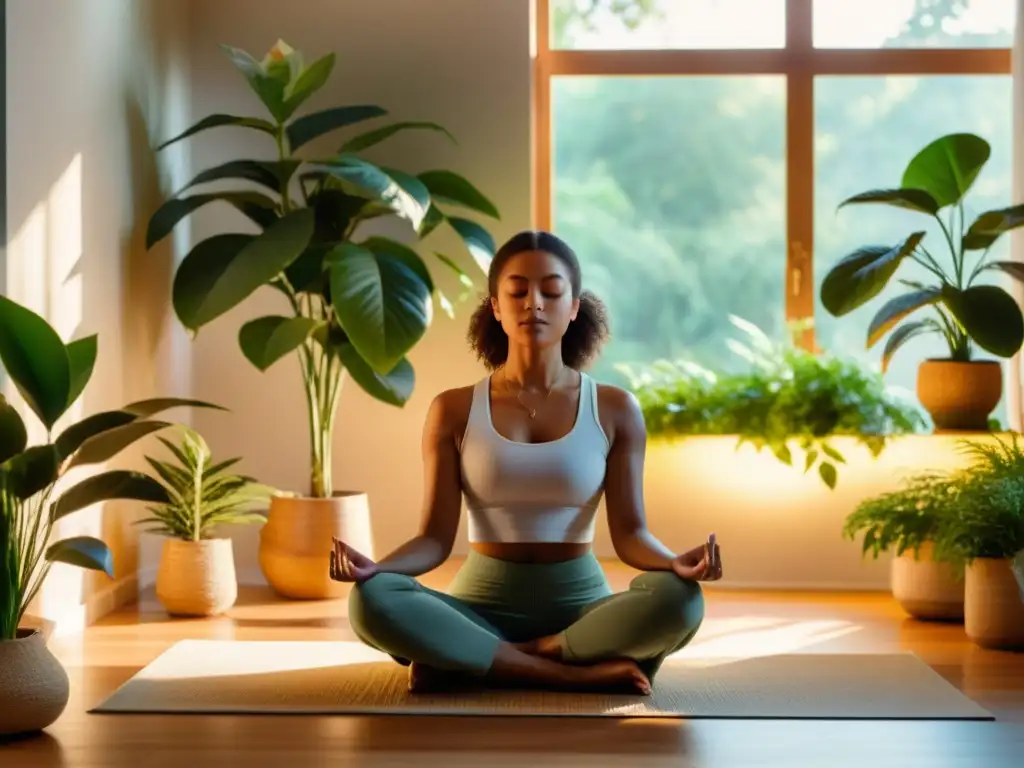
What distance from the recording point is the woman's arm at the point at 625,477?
10.2 feet

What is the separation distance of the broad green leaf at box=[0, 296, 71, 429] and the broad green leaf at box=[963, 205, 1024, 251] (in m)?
2.65

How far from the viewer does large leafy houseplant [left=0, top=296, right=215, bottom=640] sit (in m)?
2.62

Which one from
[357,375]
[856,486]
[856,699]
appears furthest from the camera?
[856,486]

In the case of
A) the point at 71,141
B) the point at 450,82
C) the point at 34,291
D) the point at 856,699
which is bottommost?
the point at 856,699

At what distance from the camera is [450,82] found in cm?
482

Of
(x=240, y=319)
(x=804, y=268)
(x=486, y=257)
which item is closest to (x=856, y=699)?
(x=486, y=257)

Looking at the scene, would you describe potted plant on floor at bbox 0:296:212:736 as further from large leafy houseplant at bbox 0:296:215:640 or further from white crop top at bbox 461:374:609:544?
white crop top at bbox 461:374:609:544

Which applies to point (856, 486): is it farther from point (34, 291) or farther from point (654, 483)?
point (34, 291)

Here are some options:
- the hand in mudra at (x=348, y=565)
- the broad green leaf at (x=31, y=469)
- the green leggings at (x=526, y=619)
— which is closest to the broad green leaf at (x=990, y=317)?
the green leggings at (x=526, y=619)

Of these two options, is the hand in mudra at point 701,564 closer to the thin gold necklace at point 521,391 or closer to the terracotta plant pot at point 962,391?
the thin gold necklace at point 521,391

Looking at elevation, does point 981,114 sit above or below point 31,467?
above

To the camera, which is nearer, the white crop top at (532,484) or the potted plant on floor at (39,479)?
the potted plant on floor at (39,479)

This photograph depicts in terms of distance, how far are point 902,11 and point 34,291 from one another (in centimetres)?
294

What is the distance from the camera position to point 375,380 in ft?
13.8
